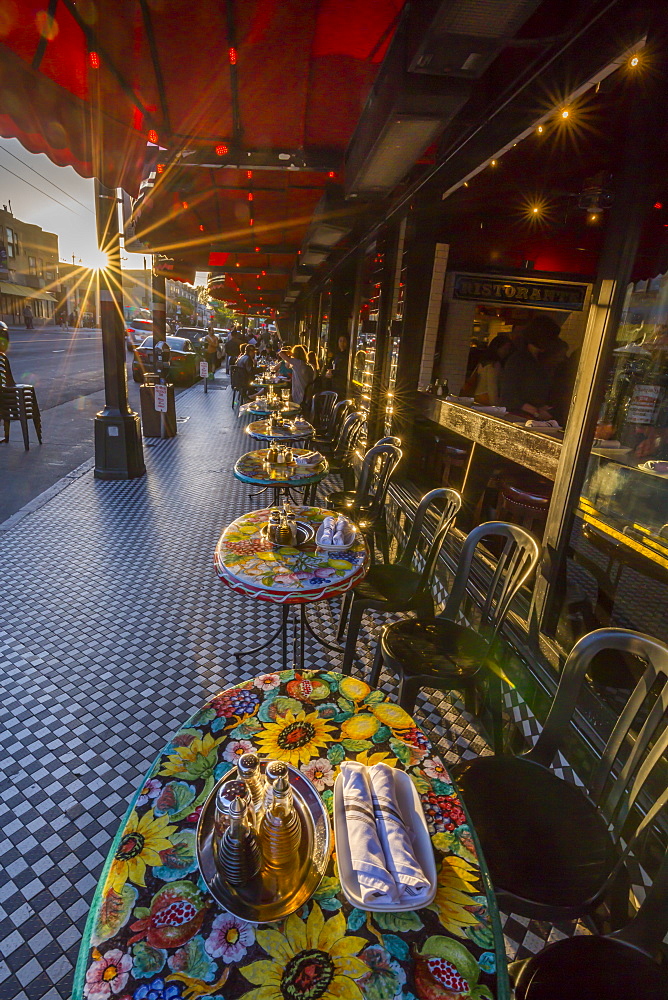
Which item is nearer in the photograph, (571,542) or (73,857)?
(73,857)

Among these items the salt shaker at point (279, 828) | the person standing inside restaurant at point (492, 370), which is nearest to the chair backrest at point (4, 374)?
the person standing inside restaurant at point (492, 370)

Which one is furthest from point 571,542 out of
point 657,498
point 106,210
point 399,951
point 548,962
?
point 106,210

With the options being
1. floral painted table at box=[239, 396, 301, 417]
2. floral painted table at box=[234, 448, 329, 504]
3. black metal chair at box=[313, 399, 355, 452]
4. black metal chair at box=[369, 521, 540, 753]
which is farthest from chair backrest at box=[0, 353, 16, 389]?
black metal chair at box=[369, 521, 540, 753]

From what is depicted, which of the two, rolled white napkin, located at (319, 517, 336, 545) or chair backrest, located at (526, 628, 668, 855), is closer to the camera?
chair backrest, located at (526, 628, 668, 855)

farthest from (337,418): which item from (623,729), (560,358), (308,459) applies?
(623,729)

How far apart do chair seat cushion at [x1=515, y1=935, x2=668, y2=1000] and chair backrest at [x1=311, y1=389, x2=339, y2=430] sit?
22.4 feet

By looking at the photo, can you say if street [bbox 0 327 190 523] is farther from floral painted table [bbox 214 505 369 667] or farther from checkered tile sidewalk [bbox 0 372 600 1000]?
floral painted table [bbox 214 505 369 667]

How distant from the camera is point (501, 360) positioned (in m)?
5.36

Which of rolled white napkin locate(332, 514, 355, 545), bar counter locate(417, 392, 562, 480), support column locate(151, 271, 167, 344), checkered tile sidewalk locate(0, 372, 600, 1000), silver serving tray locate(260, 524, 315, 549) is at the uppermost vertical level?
support column locate(151, 271, 167, 344)

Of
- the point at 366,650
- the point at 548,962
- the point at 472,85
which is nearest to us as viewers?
the point at 548,962

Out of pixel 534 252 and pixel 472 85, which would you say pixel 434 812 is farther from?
pixel 534 252

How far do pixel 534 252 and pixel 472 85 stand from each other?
18.2 feet

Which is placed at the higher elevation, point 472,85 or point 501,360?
point 472,85

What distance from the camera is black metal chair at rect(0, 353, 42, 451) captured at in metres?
6.90
